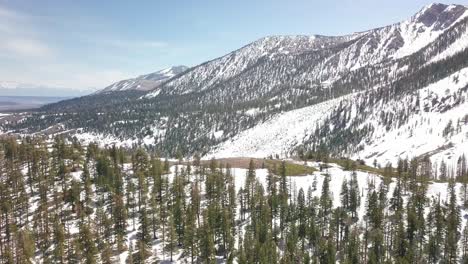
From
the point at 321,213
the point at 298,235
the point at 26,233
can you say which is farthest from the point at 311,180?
the point at 26,233

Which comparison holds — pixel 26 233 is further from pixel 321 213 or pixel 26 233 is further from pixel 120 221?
pixel 321 213

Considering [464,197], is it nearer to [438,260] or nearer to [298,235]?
[438,260]

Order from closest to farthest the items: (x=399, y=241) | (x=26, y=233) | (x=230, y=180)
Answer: (x=26, y=233)
(x=399, y=241)
(x=230, y=180)

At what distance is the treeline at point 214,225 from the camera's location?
115125mm

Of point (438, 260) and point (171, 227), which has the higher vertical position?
point (171, 227)

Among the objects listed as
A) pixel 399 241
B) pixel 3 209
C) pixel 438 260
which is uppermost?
pixel 3 209

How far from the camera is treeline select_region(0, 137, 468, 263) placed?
115m

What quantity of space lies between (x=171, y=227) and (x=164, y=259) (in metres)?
11.6

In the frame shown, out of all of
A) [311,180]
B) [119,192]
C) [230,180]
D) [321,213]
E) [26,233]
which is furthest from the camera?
[311,180]

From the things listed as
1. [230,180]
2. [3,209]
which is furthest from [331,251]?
[3,209]

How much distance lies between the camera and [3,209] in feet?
436

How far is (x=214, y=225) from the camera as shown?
424 feet

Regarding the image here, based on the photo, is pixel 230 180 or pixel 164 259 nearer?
pixel 164 259

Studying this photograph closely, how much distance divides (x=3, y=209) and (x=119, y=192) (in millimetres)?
41791
